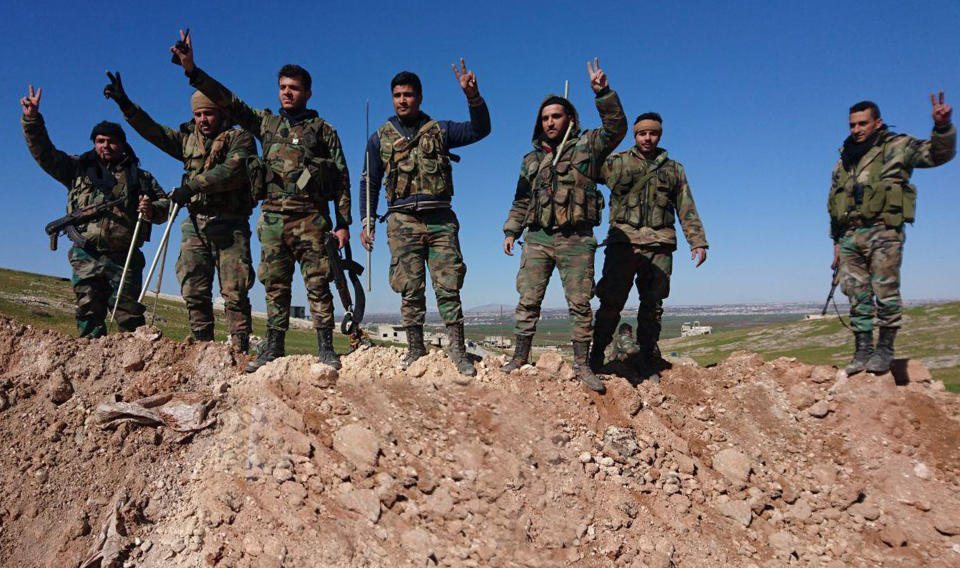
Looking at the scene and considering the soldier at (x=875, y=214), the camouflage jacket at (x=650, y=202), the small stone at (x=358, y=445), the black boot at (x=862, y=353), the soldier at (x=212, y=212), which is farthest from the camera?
the camouflage jacket at (x=650, y=202)

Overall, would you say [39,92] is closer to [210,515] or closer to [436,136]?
[436,136]

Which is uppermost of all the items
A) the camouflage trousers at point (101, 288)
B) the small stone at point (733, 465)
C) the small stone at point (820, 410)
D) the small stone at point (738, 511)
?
the camouflage trousers at point (101, 288)

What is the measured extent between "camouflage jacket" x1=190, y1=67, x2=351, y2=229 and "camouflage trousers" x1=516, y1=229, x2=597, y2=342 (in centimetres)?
211

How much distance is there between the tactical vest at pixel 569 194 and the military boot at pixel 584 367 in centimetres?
132

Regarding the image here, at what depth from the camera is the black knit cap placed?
6238mm

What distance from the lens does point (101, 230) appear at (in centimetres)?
617

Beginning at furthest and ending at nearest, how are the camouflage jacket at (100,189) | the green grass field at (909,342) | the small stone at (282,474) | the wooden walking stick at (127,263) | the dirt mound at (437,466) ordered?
the green grass field at (909,342) < the camouflage jacket at (100,189) < the wooden walking stick at (127,263) < the small stone at (282,474) < the dirt mound at (437,466)

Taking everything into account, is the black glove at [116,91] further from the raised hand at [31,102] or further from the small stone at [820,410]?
the small stone at [820,410]

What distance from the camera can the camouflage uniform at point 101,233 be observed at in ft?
20.2

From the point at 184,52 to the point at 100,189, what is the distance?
259cm

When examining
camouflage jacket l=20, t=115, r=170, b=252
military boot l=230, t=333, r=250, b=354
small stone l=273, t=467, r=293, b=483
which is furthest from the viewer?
camouflage jacket l=20, t=115, r=170, b=252

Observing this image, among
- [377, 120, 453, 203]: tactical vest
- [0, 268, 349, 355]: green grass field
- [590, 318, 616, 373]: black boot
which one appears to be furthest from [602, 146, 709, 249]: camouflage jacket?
[0, 268, 349, 355]: green grass field

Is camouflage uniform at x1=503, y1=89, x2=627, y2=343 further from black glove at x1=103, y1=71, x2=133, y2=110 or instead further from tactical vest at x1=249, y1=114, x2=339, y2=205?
black glove at x1=103, y1=71, x2=133, y2=110

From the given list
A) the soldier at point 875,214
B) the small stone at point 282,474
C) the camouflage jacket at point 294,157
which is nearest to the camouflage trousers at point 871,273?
the soldier at point 875,214
